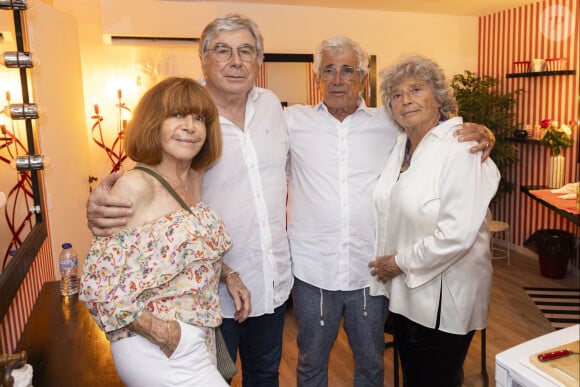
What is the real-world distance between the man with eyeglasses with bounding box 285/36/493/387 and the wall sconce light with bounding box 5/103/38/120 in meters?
0.89

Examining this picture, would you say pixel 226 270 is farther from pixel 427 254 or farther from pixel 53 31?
pixel 53 31

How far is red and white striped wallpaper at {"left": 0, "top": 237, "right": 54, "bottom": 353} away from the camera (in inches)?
58.1

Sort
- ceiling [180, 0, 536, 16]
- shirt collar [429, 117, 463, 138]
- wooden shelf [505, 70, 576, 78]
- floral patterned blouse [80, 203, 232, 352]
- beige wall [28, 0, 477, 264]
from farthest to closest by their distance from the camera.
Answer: ceiling [180, 0, 536, 16] → beige wall [28, 0, 477, 264] → wooden shelf [505, 70, 576, 78] → shirt collar [429, 117, 463, 138] → floral patterned blouse [80, 203, 232, 352]

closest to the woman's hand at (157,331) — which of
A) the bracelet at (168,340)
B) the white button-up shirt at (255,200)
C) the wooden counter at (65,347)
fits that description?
the bracelet at (168,340)

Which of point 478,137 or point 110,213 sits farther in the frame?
point 478,137

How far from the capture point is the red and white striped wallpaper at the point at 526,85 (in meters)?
4.74

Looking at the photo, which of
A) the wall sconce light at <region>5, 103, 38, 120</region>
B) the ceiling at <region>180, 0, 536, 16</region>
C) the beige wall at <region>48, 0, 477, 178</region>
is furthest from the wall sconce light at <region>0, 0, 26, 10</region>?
the ceiling at <region>180, 0, 536, 16</region>

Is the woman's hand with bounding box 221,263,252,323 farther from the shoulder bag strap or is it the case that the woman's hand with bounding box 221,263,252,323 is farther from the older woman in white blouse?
the older woman in white blouse

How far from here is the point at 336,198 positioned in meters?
1.78

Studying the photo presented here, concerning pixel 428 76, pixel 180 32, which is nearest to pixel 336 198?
pixel 428 76

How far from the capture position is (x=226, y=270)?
157cm

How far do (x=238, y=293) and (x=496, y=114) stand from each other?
442cm

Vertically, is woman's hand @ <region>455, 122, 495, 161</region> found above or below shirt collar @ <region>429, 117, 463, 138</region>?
below

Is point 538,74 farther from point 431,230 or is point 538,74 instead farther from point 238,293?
point 238,293
